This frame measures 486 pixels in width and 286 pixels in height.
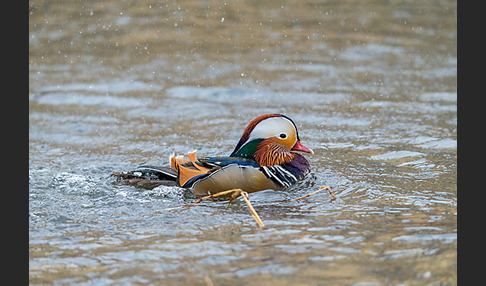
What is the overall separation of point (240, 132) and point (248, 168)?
251cm

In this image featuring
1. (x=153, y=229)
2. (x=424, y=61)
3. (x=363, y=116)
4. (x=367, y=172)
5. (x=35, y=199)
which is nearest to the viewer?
(x=153, y=229)

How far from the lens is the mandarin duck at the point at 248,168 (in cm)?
625

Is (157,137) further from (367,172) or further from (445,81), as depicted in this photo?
(445,81)

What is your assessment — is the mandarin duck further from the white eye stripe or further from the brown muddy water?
the brown muddy water

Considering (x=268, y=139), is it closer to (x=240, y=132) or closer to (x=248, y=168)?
(x=248, y=168)

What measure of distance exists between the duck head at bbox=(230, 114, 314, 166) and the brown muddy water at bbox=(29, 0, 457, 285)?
14.9 inches

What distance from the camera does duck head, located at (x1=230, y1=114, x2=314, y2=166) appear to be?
6625 millimetres

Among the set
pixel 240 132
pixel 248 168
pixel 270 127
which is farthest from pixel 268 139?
pixel 240 132

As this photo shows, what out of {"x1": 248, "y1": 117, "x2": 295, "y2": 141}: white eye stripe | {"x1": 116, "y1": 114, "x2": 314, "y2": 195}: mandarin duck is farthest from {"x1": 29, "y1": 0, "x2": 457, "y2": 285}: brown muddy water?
{"x1": 248, "y1": 117, "x2": 295, "y2": 141}: white eye stripe

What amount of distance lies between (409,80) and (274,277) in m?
7.09

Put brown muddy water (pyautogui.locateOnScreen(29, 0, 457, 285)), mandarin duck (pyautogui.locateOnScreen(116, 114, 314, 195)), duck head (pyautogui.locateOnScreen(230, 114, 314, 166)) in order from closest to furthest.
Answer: brown muddy water (pyautogui.locateOnScreen(29, 0, 457, 285)), mandarin duck (pyautogui.locateOnScreen(116, 114, 314, 195)), duck head (pyautogui.locateOnScreen(230, 114, 314, 166))

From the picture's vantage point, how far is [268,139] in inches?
265

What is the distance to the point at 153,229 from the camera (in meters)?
5.33

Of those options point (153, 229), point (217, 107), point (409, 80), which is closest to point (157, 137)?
point (217, 107)
